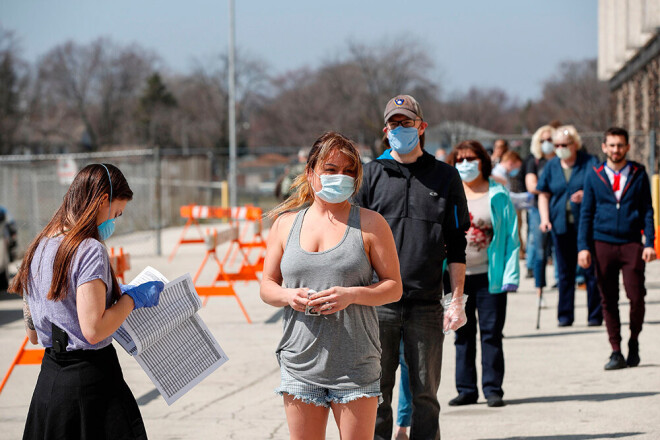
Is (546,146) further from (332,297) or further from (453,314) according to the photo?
(332,297)

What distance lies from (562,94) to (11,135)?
3761 cm

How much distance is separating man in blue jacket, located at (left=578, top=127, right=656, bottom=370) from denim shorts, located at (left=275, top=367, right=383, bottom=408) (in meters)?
4.19

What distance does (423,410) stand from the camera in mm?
4832

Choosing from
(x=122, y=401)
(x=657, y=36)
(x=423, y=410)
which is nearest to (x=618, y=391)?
(x=423, y=410)

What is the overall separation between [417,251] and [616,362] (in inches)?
135

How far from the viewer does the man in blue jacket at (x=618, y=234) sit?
295 inches

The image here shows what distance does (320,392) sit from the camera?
148 inches

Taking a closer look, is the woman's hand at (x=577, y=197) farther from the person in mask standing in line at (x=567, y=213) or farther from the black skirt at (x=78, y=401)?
the black skirt at (x=78, y=401)

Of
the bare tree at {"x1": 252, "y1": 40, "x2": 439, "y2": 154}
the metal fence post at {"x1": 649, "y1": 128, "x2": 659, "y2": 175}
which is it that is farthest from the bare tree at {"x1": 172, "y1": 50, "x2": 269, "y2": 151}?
the metal fence post at {"x1": 649, "y1": 128, "x2": 659, "y2": 175}

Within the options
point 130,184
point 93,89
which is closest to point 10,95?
point 93,89

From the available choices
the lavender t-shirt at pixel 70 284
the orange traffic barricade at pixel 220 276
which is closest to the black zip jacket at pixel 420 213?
the lavender t-shirt at pixel 70 284

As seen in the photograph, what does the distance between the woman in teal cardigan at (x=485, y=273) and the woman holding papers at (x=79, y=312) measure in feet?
11.2

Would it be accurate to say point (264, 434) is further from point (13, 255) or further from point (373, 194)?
point (13, 255)

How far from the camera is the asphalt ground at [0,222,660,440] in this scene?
6.06 m
